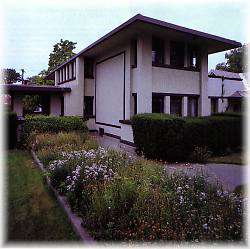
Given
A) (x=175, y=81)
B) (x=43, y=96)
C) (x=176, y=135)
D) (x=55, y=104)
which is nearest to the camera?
(x=176, y=135)

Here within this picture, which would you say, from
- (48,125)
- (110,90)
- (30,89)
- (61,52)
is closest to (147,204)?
(48,125)

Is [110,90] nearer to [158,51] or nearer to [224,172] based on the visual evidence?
[158,51]

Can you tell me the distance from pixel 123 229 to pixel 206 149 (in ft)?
29.9

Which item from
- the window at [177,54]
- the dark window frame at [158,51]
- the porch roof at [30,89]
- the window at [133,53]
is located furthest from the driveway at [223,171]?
the porch roof at [30,89]

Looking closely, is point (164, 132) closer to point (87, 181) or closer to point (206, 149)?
point (206, 149)

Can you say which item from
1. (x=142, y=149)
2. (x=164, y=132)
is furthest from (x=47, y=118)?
(x=164, y=132)

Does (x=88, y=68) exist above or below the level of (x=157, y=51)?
above

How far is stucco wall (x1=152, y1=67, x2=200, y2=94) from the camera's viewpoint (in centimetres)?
1656

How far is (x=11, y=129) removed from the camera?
1552 cm

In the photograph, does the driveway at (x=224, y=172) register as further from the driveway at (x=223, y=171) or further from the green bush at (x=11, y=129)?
the green bush at (x=11, y=129)

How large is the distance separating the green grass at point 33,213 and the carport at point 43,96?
1676 centimetres

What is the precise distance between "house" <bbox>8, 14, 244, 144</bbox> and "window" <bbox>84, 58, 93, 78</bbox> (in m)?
1.74

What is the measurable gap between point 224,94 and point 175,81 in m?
10.6

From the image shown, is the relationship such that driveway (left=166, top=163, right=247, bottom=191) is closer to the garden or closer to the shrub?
the shrub
